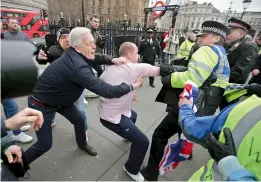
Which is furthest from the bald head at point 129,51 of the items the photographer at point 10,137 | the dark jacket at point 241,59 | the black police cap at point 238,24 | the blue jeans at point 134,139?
the black police cap at point 238,24

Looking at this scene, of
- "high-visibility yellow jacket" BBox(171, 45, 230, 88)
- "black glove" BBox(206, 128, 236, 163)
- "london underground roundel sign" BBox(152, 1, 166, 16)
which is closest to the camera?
"black glove" BBox(206, 128, 236, 163)

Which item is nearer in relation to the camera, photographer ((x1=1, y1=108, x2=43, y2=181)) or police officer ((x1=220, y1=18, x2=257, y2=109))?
photographer ((x1=1, y1=108, x2=43, y2=181))

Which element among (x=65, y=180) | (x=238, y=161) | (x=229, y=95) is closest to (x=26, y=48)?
(x=238, y=161)

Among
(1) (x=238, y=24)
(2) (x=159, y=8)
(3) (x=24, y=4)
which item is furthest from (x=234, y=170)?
(3) (x=24, y=4)

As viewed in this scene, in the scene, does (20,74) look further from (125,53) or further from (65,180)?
(65,180)

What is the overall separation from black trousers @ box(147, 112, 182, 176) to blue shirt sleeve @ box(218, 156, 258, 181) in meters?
1.19

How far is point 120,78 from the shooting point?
1.99 m

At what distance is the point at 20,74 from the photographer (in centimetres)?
54

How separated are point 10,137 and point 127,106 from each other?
1.29 meters

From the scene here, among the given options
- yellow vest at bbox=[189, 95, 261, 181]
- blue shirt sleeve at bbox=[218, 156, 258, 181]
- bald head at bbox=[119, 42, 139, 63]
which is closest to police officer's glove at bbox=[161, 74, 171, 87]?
bald head at bbox=[119, 42, 139, 63]

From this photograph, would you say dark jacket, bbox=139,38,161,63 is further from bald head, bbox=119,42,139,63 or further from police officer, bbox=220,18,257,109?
bald head, bbox=119,42,139,63

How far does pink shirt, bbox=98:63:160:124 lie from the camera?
6.49ft

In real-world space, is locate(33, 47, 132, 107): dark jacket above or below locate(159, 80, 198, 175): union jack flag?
above

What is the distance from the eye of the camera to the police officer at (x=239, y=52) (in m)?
2.75
